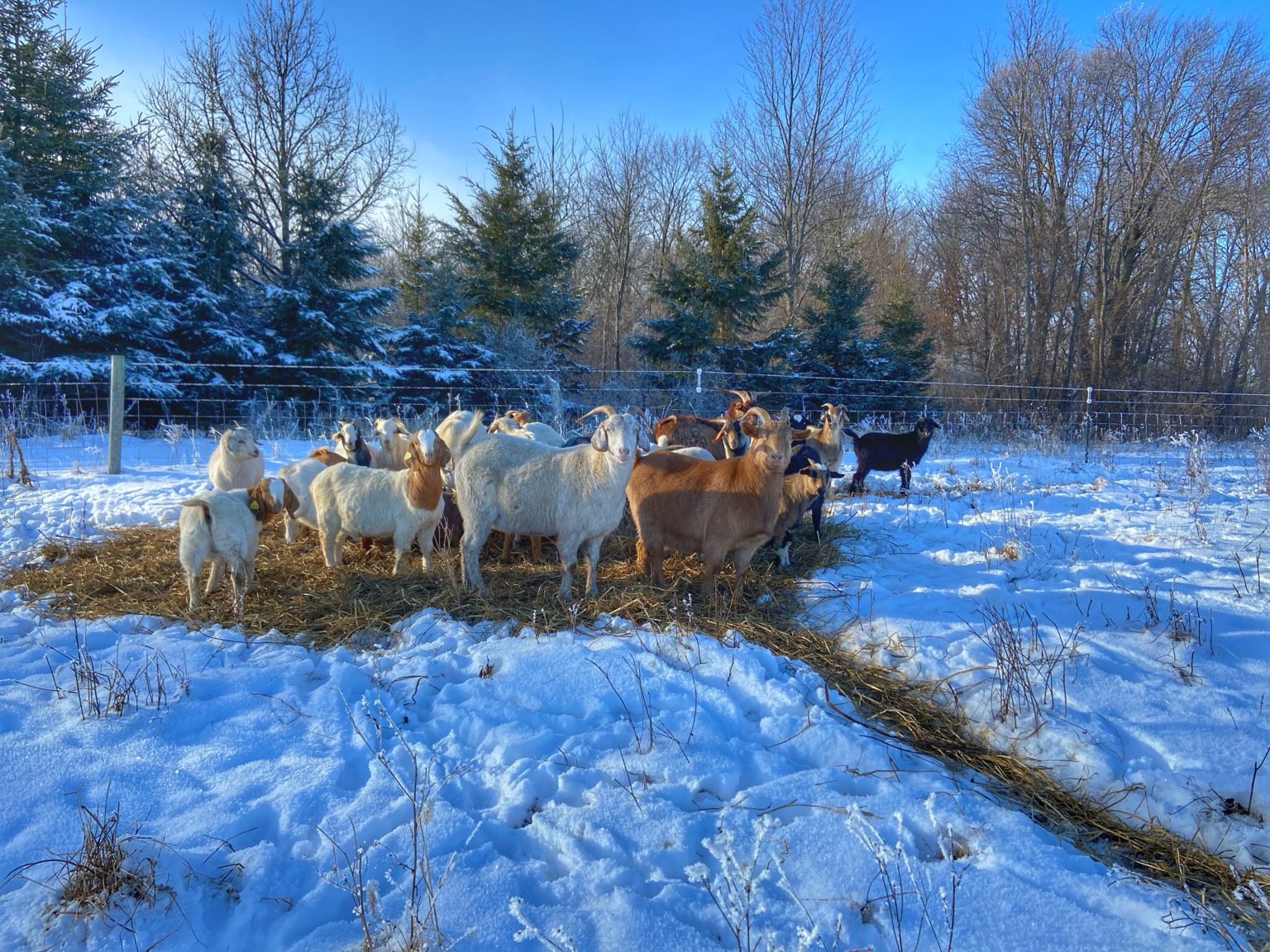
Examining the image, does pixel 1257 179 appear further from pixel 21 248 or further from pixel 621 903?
pixel 21 248

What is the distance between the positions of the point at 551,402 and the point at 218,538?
1225 cm

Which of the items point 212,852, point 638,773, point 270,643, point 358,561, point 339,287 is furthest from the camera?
point 339,287

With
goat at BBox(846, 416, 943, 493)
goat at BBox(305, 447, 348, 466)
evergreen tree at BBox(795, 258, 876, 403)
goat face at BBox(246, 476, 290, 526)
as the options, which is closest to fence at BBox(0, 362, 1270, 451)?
evergreen tree at BBox(795, 258, 876, 403)

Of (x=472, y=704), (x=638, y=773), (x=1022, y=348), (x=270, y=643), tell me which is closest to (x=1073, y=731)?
(x=638, y=773)

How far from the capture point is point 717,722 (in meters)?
3.40

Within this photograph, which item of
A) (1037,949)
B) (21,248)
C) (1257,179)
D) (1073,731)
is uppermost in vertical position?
(1257,179)

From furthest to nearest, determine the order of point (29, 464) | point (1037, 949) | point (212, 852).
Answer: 1. point (29, 464)
2. point (212, 852)
3. point (1037, 949)

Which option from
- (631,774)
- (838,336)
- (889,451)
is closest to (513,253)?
(838,336)

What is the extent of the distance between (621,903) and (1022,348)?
23.0 metres

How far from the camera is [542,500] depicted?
515 cm

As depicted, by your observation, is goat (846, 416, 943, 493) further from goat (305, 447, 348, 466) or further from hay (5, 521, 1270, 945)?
goat (305, 447, 348, 466)

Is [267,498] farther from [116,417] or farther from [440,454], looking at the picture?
[116,417]

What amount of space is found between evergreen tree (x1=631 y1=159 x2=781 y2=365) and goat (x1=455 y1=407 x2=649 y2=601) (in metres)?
13.9

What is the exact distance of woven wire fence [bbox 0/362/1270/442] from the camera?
13.8 metres
